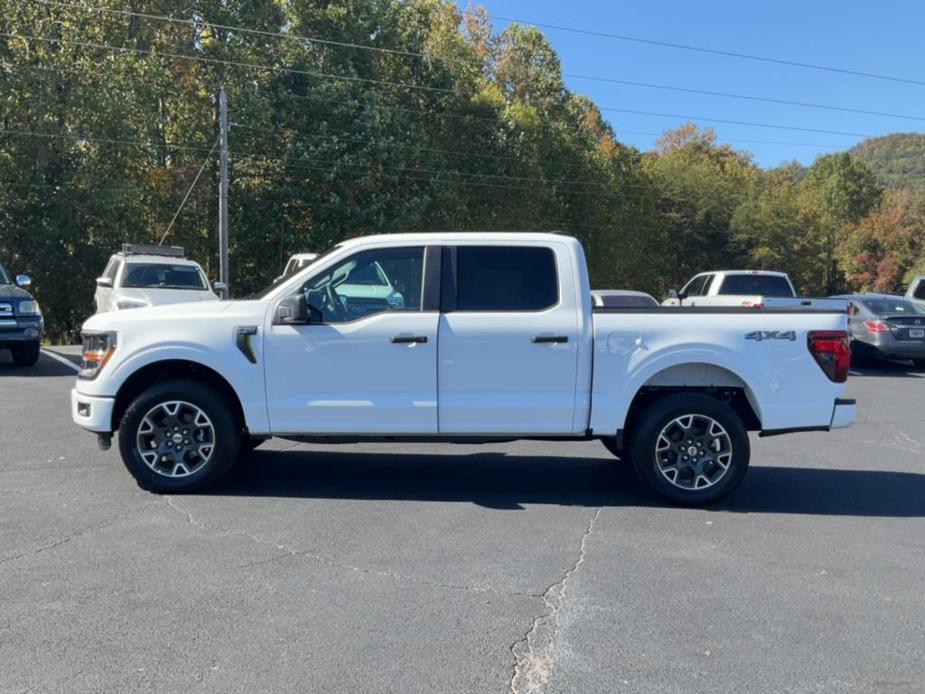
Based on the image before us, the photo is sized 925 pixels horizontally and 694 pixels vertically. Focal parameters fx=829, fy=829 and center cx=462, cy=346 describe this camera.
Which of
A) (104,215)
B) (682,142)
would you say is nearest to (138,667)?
(104,215)

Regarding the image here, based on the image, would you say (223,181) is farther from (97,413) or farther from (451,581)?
(451,581)

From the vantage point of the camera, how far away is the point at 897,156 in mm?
116875

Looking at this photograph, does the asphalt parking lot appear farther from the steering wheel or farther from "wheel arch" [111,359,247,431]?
the steering wheel

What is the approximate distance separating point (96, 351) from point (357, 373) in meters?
2.11

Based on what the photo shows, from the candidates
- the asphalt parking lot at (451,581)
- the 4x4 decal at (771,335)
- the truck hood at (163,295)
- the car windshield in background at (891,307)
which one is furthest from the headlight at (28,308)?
the car windshield in background at (891,307)

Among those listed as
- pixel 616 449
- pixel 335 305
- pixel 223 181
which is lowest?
pixel 616 449

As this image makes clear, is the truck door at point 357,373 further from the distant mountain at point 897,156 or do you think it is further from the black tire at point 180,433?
the distant mountain at point 897,156

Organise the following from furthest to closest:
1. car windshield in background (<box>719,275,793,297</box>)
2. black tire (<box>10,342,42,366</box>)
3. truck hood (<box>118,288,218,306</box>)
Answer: car windshield in background (<box>719,275,793,297</box>), truck hood (<box>118,288,218,306</box>), black tire (<box>10,342,42,366</box>)

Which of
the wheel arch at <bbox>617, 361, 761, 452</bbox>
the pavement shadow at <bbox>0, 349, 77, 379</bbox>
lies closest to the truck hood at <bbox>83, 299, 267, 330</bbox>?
the wheel arch at <bbox>617, 361, 761, 452</bbox>

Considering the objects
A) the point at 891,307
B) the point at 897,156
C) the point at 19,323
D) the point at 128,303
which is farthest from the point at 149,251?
the point at 897,156

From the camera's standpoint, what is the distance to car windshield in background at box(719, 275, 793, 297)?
18625 mm

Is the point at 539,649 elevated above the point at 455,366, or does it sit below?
below

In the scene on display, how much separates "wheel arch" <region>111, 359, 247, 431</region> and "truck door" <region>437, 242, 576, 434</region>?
168 cm

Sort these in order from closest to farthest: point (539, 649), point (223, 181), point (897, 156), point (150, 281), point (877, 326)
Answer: point (539, 649)
point (150, 281)
point (877, 326)
point (223, 181)
point (897, 156)
